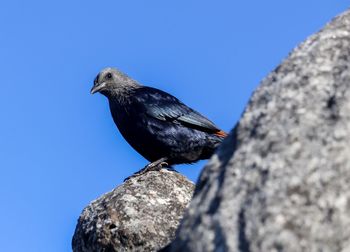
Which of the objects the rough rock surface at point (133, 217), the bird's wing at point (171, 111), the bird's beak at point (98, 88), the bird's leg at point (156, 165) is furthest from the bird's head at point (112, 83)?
the rough rock surface at point (133, 217)

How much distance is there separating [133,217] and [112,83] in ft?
17.0

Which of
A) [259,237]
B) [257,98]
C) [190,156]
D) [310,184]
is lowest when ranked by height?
[259,237]

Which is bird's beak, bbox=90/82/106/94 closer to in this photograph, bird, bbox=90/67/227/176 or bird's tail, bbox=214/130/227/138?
bird, bbox=90/67/227/176

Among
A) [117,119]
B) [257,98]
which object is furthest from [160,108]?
[257,98]

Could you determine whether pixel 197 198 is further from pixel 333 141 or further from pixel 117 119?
pixel 117 119

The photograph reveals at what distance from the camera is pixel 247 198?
2.97 meters

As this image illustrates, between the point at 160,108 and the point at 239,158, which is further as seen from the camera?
the point at 160,108

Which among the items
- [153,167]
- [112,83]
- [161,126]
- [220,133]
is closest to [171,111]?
[161,126]

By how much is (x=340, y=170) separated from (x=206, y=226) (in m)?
0.48

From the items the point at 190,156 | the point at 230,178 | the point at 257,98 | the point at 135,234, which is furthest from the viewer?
the point at 190,156

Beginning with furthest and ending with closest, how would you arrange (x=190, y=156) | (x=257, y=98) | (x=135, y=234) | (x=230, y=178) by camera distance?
(x=190, y=156)
(x=135, y=234)
(x=257, y=98)
(x=230, y=178)

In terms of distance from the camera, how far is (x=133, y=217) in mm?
7660

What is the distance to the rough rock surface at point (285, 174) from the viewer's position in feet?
9.33

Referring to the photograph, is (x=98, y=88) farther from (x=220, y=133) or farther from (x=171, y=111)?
(x=220, y=133)
